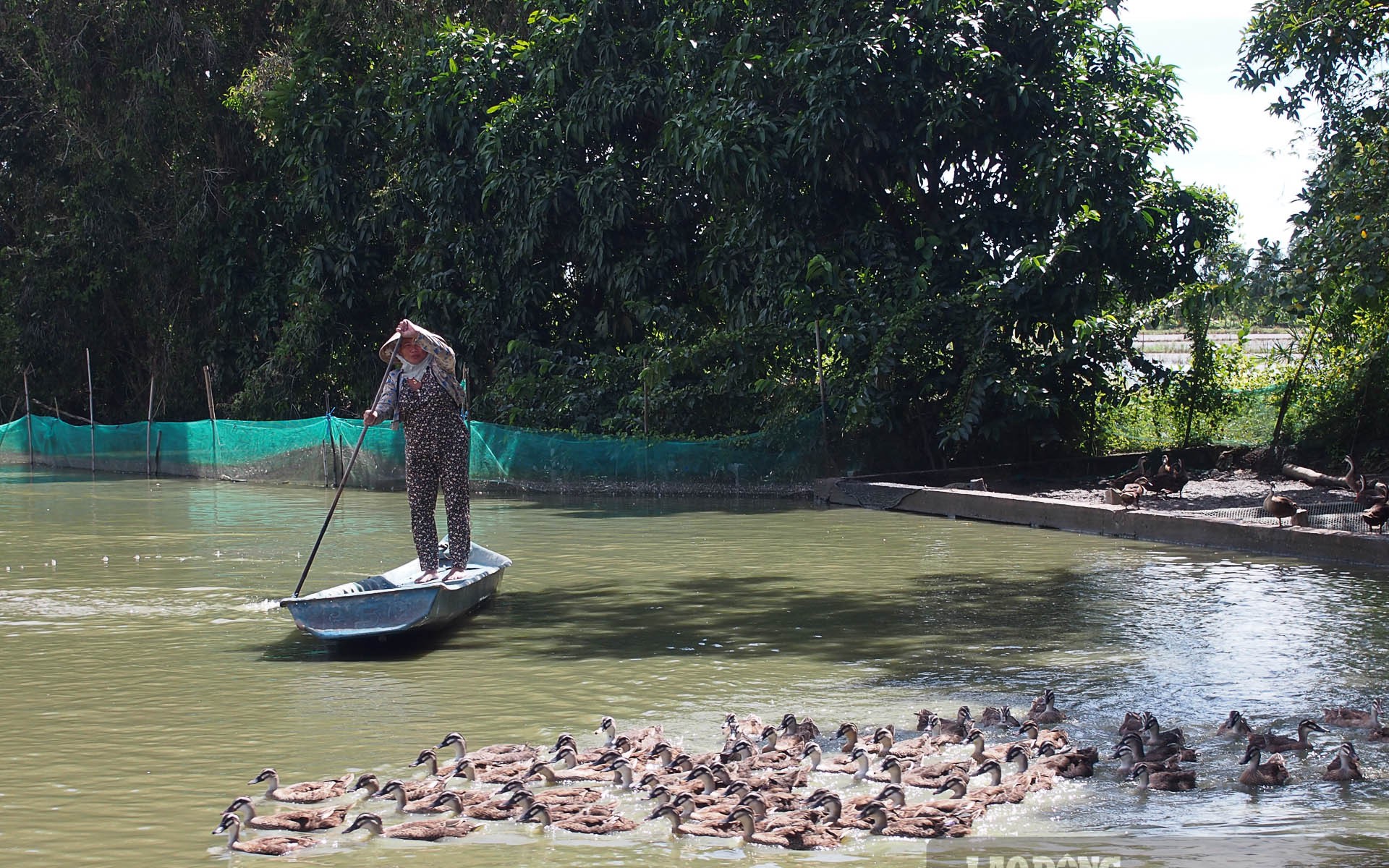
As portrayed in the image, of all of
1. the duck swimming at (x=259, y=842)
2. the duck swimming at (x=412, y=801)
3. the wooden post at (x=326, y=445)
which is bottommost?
the duck swimming at (x=259, y=842)

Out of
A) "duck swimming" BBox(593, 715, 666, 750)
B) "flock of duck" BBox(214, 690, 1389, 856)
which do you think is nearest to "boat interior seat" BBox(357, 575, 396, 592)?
"flock of duck" BBox(214, 690, 1389, 856)

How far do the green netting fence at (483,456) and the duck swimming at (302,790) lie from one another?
40.2ft

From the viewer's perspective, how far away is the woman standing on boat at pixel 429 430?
438 inches

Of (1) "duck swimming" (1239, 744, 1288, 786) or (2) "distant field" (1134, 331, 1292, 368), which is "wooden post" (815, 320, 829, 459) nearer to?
(2) "distant field" (1134, 331, 1292, 368)

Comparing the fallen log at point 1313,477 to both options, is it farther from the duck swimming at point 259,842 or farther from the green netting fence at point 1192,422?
the duck swimming at point 259,842

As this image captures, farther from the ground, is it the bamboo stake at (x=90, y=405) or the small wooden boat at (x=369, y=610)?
the bamboo stake at (x=90, y=405)

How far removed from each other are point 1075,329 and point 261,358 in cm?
1857

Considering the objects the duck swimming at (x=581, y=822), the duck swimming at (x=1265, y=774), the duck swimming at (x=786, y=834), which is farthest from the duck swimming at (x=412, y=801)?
the duck swimming at (x=1265, y=774)

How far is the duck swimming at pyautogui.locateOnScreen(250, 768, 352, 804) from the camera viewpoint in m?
6.72

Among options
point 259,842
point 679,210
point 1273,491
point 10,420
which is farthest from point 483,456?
point 259,842

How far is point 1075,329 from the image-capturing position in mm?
20375

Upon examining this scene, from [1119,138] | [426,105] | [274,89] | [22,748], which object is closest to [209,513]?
[426,105]

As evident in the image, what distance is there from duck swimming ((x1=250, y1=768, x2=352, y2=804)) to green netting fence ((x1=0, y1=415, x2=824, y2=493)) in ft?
40.2

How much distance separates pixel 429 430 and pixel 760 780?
5344 millimetres
